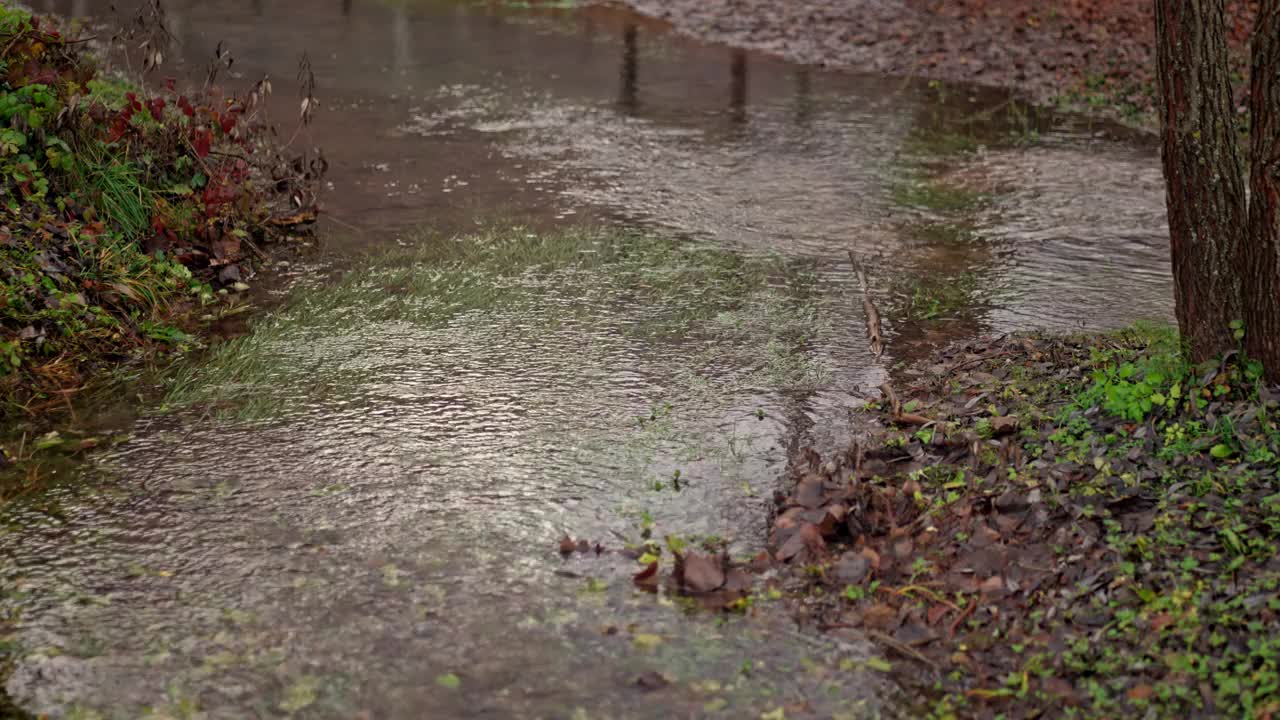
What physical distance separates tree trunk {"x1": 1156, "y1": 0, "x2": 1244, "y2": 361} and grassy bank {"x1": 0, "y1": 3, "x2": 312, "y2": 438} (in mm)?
5001

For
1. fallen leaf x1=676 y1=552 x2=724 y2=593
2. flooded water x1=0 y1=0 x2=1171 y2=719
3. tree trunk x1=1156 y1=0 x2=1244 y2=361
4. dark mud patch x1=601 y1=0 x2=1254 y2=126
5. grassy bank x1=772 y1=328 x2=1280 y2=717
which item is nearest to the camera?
grassy bank x1=772 y1=328 x2=1280 y2=717

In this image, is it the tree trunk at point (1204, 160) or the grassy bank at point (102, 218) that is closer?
the tree trunk at point (1204, 160)

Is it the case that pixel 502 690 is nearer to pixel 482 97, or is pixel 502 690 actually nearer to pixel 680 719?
pixel 680 719

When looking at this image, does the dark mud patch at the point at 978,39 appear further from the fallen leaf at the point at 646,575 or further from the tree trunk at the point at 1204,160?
the fallen leaf at the point at 646,575

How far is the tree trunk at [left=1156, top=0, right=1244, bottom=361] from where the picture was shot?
15.9 ft

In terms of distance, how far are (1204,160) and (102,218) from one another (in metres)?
5.88

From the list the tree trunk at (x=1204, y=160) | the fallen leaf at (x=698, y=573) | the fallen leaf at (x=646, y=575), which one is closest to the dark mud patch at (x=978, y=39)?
the tree trunk at (x=1204, y=160)

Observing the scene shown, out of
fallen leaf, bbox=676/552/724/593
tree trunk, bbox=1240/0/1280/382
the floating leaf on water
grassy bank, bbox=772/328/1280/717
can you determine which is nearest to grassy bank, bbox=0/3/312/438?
the floating leaf on water

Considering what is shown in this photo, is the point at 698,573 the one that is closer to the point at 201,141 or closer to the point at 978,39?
the point at 201,141

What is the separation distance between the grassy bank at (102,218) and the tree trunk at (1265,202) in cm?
520

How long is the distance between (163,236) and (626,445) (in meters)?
3.55

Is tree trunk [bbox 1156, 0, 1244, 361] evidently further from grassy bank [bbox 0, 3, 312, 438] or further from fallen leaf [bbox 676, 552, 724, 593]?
grassy bank [bbox 0, 3, 312, 438]

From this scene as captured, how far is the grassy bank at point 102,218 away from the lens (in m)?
6.11

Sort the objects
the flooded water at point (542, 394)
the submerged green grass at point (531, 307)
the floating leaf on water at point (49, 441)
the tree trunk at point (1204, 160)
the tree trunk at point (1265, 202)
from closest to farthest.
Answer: the flooded water at point (542, 394)
the tree trunk at point (1265, 202)
the tree trunk at point (1204, 160)
the floating leaf on water at point (49, 441)
the submerged green grass at point (531, 307)
